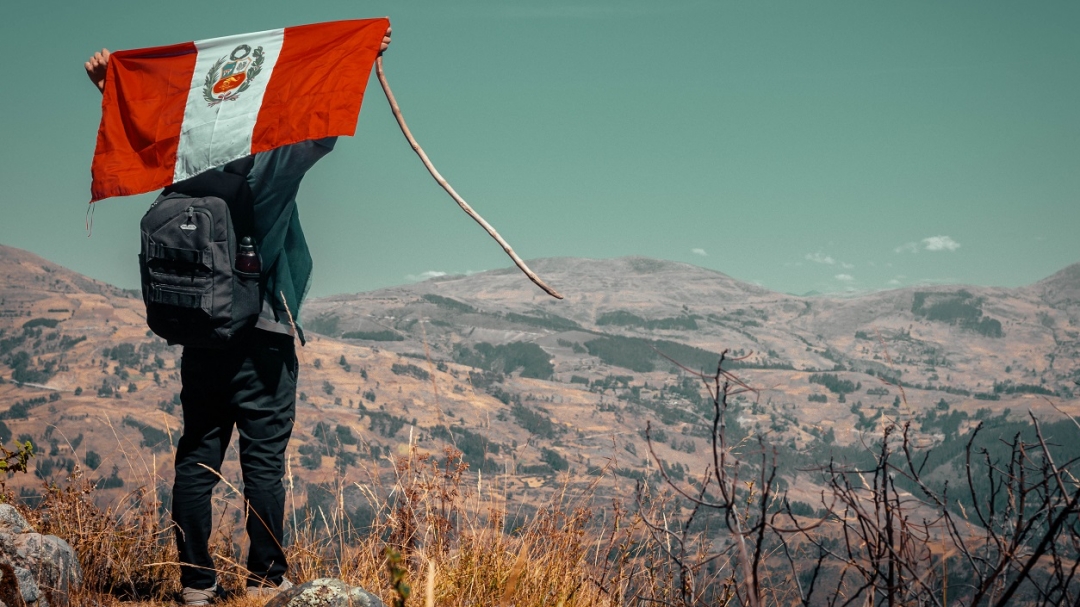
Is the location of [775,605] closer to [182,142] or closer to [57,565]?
[57,565]

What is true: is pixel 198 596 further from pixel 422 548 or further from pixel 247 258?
pixel 247 258

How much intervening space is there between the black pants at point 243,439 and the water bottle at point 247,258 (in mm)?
313

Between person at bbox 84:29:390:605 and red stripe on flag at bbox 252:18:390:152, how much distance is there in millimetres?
89

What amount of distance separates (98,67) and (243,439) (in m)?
2.55

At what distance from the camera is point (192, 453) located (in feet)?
13.9

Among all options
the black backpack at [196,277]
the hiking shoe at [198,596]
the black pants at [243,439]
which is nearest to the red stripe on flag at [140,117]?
the black backpack at [196,277]

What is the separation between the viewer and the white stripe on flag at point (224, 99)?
170 inches

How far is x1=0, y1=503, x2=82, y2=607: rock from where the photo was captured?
3.44m

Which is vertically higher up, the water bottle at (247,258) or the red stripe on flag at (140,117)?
the red stripe on flag at (140,117)

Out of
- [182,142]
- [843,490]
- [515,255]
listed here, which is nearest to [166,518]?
[182,142]

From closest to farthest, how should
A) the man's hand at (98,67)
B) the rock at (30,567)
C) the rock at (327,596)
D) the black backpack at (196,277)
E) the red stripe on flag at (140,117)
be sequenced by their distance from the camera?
the rock at (327,596)
the rock at (30,567)
the black backpack at (196,277)
the red stripe on flag at (140,117)
the man's hand at (98,67)

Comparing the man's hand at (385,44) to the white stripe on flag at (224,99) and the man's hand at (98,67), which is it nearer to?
the white stripe on flag at (224,99)

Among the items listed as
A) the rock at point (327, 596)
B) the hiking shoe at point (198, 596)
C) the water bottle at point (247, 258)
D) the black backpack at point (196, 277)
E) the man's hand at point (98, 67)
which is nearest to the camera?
the rock at point (327, 596)

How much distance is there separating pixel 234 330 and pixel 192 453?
0.79 m
